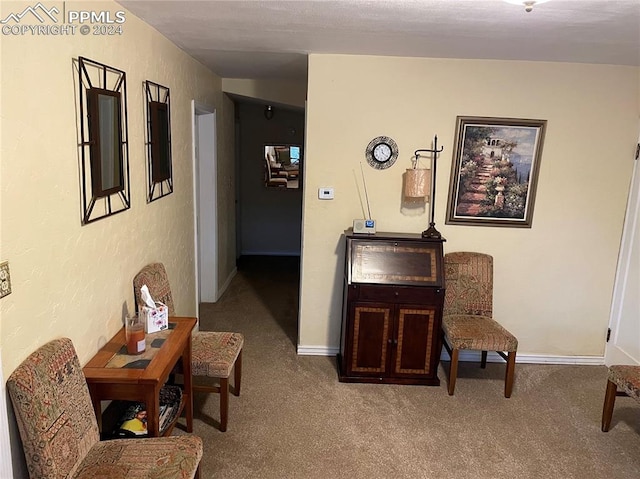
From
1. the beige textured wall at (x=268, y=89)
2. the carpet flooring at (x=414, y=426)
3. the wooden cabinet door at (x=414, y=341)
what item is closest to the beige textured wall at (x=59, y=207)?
the carpet flooring at (x=414, y=426)

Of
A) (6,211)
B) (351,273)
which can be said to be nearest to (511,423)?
(351,273)

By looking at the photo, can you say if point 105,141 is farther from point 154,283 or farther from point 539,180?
point 539,180

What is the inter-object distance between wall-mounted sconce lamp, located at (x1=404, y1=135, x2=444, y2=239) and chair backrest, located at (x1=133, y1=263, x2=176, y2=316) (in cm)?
177

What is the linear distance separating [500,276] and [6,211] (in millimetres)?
3290

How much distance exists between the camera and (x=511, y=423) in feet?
9.62

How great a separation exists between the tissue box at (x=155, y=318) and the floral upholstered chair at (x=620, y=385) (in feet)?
8.38

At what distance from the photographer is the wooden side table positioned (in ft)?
6.39

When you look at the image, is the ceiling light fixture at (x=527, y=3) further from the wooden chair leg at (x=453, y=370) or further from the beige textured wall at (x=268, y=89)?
the beige textured wall at (x=268, y=89)

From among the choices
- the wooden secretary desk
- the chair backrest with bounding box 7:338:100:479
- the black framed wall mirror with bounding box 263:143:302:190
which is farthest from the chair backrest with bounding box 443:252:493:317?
the black framed wall mirror with bounding box 263:143:302:190

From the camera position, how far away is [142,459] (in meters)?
1.78

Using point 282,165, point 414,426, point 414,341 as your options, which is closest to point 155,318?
point 414,426

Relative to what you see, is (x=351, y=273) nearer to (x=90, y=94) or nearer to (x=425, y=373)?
(x=425, y=373)

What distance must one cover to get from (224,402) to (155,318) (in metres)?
0.66

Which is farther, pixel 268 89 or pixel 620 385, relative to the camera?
pixel 268 89
